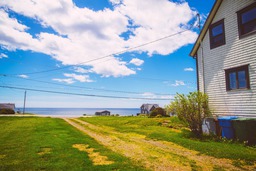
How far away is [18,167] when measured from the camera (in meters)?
6.19

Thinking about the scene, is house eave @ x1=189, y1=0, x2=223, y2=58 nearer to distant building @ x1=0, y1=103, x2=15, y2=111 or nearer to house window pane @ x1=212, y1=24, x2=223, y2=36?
house window pane @ x1=212, y1=24, x2=223, y2=36

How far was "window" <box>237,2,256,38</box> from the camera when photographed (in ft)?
36.3

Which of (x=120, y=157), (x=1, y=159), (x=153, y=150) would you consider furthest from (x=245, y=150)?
(x=1, y=159)

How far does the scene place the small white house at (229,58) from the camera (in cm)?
1094

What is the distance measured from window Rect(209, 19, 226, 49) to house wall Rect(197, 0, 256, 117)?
1.03 feet

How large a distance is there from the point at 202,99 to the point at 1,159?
12.4 meters

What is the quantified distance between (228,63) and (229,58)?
36 cm

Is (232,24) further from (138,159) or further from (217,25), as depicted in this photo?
(138,159)

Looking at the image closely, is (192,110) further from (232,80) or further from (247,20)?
(247,20)

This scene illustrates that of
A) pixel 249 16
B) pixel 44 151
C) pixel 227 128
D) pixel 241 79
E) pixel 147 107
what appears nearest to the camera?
pixel 44 151

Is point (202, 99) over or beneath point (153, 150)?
over

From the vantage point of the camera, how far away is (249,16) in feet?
37.2

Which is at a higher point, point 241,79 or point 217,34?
point 217,34

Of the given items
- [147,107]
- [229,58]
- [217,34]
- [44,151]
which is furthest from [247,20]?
[147,107]
